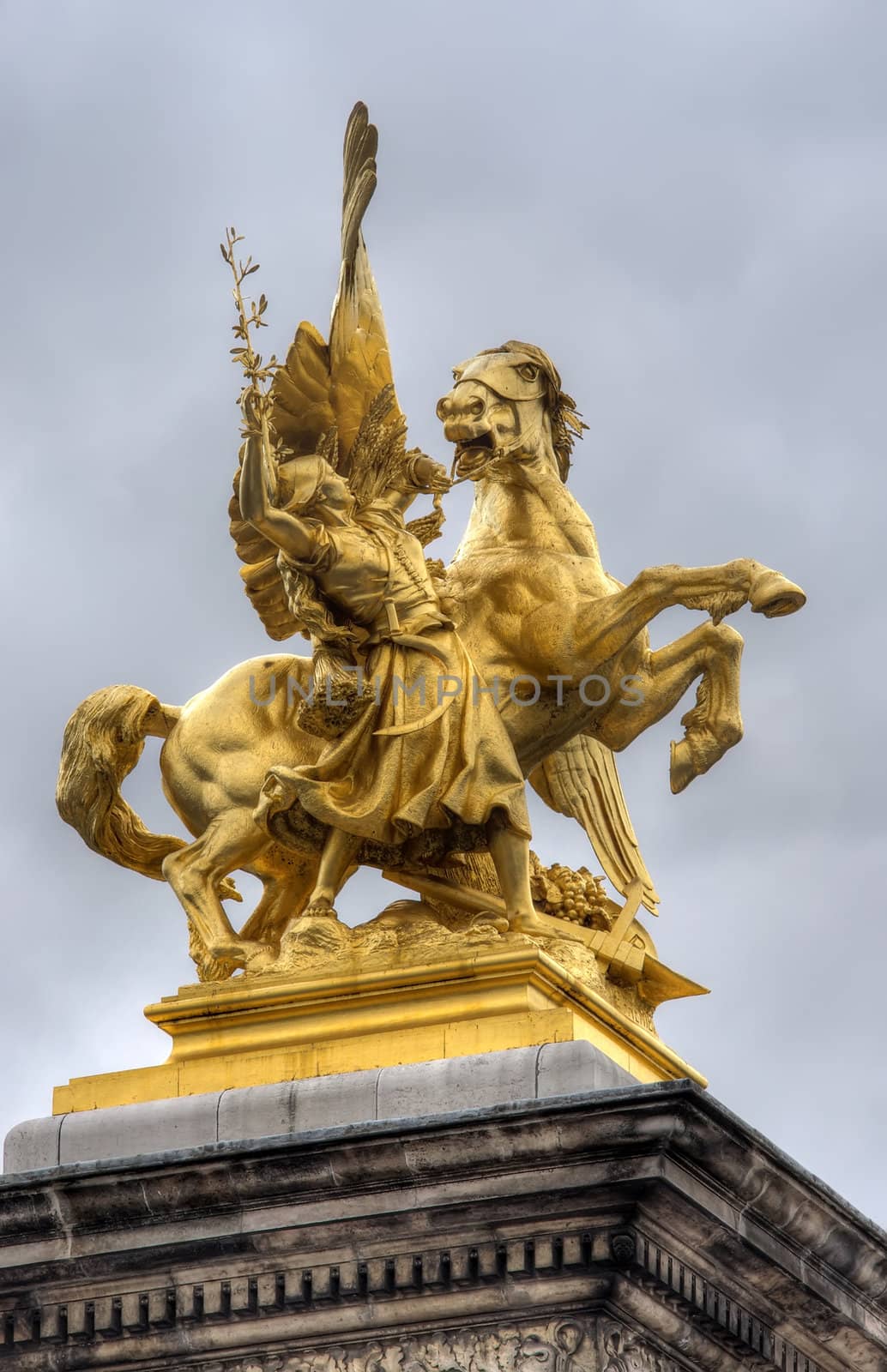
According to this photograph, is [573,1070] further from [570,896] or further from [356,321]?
[356,321]

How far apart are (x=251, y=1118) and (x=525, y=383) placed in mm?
5455

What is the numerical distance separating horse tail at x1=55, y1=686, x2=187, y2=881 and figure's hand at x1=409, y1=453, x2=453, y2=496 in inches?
83.8

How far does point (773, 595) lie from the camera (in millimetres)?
20719

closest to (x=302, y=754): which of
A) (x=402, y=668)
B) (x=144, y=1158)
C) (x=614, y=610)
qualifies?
(x=402, y=668)

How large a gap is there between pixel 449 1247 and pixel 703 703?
4.99 m

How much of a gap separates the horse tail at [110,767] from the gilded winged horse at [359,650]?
1 centimetres

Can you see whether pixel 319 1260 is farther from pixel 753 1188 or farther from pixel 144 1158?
pixel 753 1188

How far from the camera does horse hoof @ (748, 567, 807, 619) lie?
20688 millimetres

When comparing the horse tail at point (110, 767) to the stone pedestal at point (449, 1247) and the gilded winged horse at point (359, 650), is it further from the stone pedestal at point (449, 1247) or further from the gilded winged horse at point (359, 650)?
the stone pedestal at point (449, 1247)

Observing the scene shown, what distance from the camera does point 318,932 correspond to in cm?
2052

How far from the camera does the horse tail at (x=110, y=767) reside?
70.1ft

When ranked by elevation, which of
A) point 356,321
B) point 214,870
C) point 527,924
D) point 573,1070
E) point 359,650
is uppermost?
point 356,321

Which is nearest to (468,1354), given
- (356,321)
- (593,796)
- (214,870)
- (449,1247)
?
(449,1247)

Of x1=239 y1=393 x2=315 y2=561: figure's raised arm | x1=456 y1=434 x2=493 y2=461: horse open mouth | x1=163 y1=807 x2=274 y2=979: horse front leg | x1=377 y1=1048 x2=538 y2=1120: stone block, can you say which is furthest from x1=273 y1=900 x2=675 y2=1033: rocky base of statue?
x1=456 y1=434 x2=493 y2=461: horse open mouth
